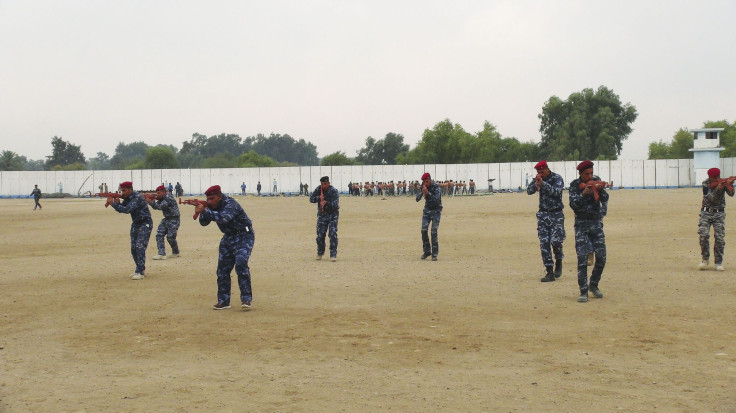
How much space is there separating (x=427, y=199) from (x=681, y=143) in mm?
93832

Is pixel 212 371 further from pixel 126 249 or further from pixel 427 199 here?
pixel 126 249

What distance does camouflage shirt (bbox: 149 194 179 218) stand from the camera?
16.3 meters

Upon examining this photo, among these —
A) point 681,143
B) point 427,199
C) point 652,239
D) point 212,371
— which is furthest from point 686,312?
point 681,143

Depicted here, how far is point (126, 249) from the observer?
2006 centimetres

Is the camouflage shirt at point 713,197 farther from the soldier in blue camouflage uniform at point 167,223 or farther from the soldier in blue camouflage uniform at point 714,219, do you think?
the soldier in blue camouflage uniform at point 167,223

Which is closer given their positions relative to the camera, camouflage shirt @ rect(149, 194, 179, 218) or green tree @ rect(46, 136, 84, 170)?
camouflage shirt @ rect(149, 194, 179, 218)

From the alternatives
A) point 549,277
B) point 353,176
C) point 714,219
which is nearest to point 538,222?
point 549,277

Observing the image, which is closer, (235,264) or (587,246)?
(235,264)

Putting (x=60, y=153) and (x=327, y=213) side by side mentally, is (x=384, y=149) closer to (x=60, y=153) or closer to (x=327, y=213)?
(x=60, y=153)

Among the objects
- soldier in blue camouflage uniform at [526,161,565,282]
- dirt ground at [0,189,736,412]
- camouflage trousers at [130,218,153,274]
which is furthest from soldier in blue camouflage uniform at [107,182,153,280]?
soldier in blue camouflage uniform at [526,161,565,282]

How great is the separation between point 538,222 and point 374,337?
548cm

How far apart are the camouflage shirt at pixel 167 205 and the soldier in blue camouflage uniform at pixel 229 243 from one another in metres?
5.98

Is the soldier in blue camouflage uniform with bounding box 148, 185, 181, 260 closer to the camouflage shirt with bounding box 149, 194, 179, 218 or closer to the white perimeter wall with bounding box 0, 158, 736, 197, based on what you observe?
the camouflage shirt with bounding box 149, 194, 179, 218

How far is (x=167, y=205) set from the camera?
1673 centimetres
